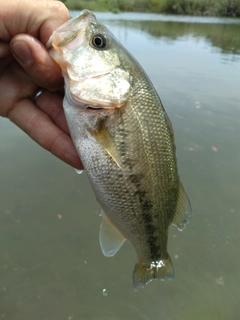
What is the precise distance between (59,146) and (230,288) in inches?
89.5

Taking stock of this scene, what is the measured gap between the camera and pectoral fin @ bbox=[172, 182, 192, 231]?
202cm

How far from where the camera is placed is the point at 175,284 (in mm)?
3156

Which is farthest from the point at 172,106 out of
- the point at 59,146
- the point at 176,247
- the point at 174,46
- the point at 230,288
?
the point at 174,46

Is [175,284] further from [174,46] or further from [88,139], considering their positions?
[174,46]

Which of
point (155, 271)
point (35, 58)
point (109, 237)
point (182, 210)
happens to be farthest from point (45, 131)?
point (155, 271)

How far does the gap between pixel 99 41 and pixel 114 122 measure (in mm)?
476

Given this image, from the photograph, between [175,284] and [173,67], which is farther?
[173,67]

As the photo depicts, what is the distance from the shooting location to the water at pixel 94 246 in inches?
116

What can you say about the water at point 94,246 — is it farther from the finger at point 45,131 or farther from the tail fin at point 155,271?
the finger at point 45,131

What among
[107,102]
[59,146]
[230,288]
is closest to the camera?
[107,102]

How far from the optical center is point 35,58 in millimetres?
1803

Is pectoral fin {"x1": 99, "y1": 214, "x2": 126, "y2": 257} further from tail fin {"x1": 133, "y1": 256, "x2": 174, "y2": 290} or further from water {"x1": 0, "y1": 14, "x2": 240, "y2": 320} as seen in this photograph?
water {"x1": 0, "y1": 14, "x2": 240, "y2": 320}

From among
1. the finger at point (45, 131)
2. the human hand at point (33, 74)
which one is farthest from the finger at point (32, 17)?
the finger at point (45, 131)

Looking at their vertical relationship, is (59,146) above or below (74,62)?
below
